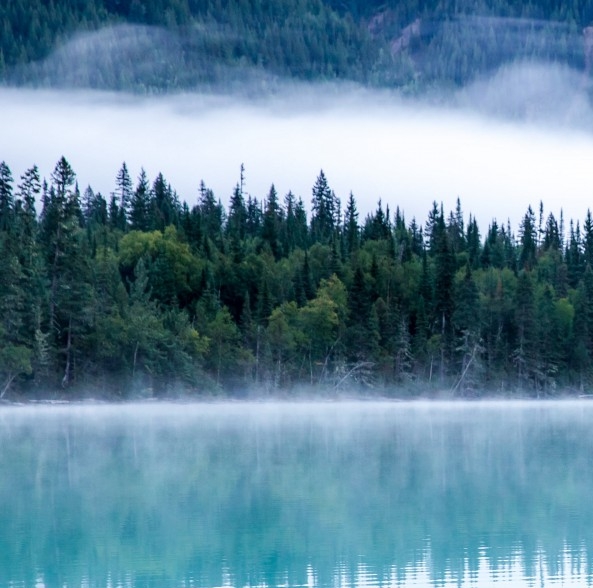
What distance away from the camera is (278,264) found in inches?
4628

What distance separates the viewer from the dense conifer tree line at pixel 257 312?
279ft

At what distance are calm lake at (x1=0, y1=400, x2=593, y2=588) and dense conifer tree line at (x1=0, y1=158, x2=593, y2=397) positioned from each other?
33785 mm

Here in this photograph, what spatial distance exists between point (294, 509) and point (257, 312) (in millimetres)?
75452

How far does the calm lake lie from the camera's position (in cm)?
2077

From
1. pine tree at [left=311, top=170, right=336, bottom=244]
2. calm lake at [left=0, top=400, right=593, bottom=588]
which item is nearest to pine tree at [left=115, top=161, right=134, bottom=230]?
pine tree at [left=311, top=170, right=336, bottom=244]

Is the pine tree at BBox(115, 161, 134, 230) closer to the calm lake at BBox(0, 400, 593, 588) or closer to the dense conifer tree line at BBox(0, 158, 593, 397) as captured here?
the dense conifer tree line at BBox(0, 158, 593, 397)

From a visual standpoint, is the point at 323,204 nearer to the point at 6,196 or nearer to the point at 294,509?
the point at 6,196

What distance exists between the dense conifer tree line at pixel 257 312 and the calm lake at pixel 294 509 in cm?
3379

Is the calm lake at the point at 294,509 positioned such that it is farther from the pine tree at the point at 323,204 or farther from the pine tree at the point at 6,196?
the pine tree at the point at 323,204

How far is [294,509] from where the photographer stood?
89.1 ft

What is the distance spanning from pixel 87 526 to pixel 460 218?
142182 millimetres

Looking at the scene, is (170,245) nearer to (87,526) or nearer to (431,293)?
(431,293)

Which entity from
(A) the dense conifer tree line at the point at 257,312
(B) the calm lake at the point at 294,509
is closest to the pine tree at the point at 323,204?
(A) the dense conifer tree line at the point at 257,312

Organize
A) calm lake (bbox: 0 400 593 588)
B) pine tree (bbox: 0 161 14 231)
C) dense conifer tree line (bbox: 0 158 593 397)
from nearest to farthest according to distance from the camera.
→ calm lake (bbox: 0 400 593 588) → dense conifer tree line (bbox: 0 158 593 397) → pine tree (bbox: 0 161 14 231)
